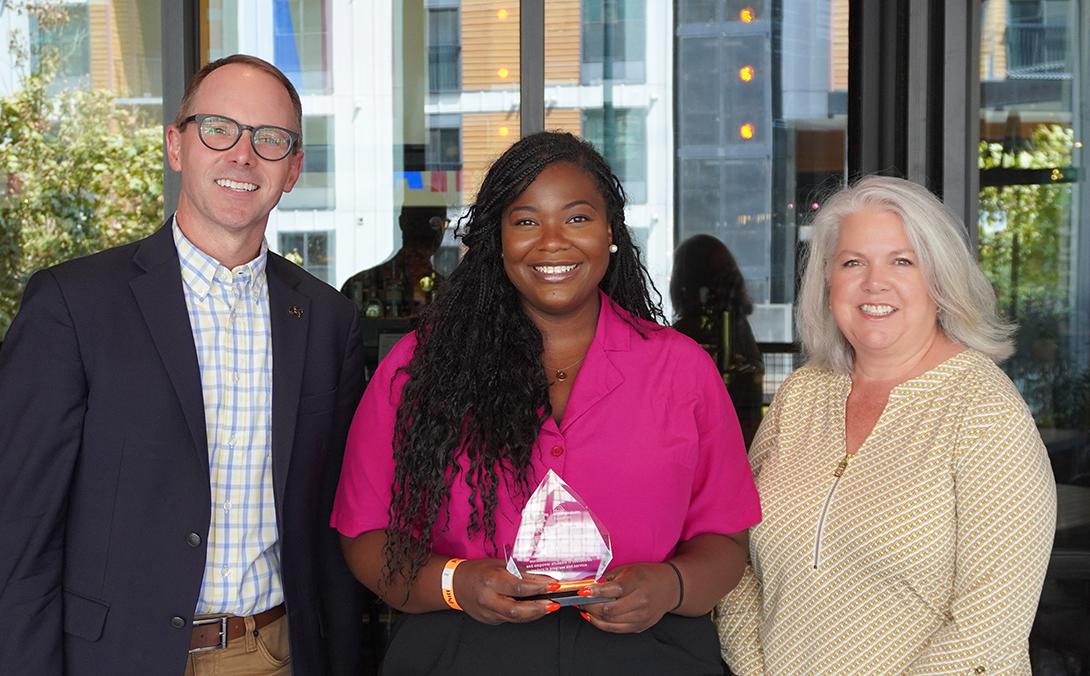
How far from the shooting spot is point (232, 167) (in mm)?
2059

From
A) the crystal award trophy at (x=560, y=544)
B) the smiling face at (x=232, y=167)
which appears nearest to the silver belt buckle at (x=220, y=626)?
the crystal award trophy at (x=560, y=544)

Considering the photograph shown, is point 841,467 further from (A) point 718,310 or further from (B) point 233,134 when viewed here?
(A) point 718,310

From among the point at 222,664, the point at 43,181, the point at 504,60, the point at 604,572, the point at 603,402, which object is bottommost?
the point at 222,664

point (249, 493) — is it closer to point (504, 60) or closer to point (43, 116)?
point (504, 60)

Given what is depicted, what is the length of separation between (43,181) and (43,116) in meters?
0.40

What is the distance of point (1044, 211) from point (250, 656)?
3314 mm

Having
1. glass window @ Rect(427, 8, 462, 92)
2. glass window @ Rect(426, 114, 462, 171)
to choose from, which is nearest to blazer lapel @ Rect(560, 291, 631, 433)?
glass window @ Rect(426, 114, 462, 171)

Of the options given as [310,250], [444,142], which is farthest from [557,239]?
[444,142]

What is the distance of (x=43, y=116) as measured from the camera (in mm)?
6691

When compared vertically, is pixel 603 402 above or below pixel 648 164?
below

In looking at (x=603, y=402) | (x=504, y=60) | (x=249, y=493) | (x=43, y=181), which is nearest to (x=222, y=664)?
(x=249, y=493)

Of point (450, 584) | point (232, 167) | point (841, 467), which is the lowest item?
point (450, 584)

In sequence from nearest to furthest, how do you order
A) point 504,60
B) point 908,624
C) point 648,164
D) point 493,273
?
1. point 908,624
2. point 493,273
3. point 504,60
4. point 648,164

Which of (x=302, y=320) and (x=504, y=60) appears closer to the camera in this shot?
(x=302, y=320)
